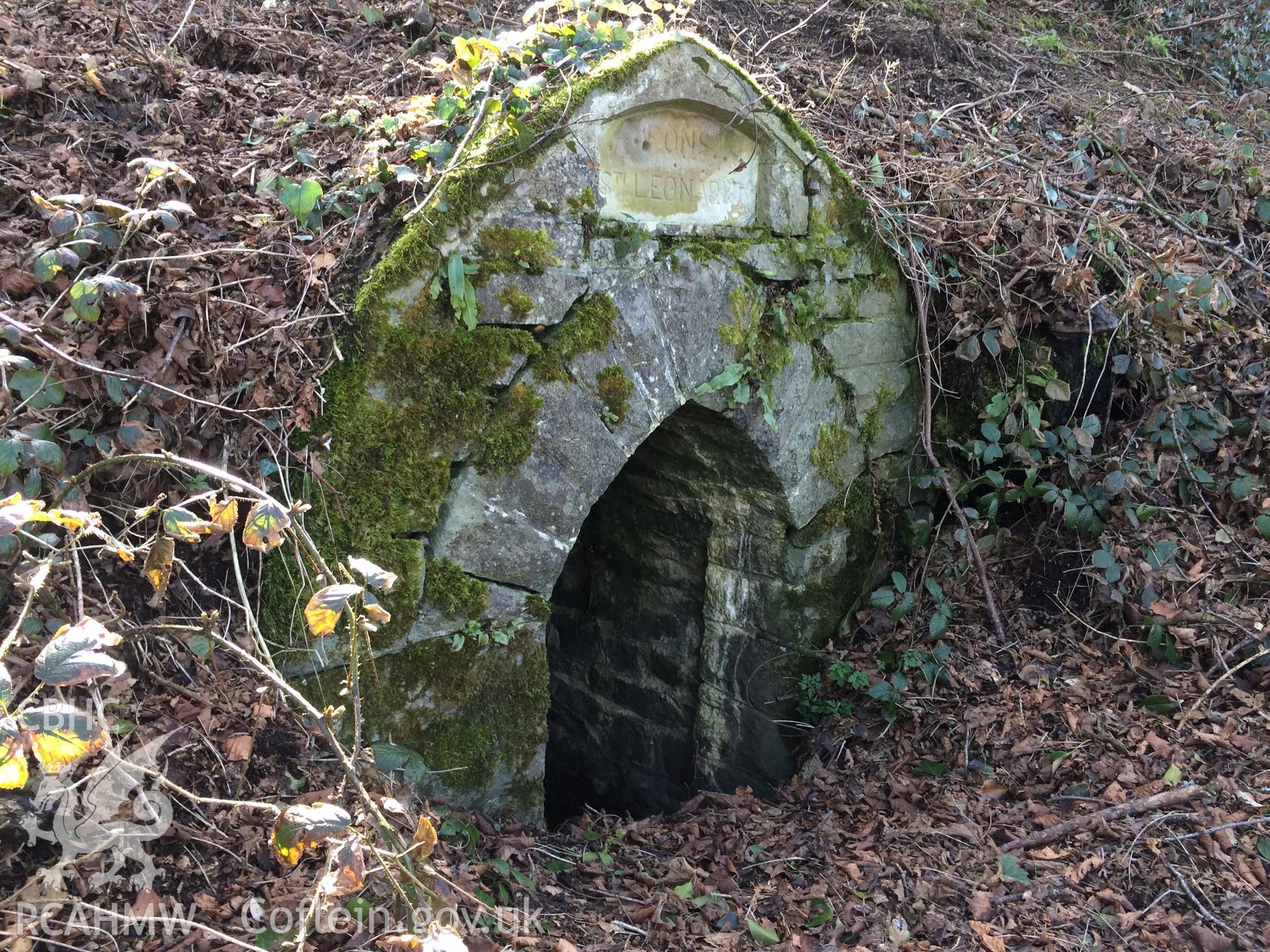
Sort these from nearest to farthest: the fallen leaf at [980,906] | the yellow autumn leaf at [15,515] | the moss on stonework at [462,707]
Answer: the yellow autumn leaf at [15,515]
the fallen leaf at [980,906]
the moss on stonework at [462,707]

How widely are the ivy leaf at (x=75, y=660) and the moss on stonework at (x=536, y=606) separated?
5.13ft

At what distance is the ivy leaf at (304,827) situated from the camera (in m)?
1.37

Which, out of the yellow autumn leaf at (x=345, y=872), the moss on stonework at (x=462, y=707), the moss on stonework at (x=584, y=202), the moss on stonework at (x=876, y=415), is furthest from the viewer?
the moss on stonework at (x=876, y=415)

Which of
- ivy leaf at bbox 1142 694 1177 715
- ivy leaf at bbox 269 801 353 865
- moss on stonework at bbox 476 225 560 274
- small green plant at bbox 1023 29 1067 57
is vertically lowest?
ivy leaf at bbox 1142 694 1177 715

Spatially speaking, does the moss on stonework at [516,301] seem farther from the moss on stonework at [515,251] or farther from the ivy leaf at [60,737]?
the ivy leaf at [60,737]

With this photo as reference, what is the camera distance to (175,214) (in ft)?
7.64

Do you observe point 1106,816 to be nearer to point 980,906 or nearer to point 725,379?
point 980,906

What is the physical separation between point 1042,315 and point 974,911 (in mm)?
2328

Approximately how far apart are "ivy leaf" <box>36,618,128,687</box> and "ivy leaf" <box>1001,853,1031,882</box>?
228cm

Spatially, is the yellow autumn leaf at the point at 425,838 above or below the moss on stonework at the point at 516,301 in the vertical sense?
below

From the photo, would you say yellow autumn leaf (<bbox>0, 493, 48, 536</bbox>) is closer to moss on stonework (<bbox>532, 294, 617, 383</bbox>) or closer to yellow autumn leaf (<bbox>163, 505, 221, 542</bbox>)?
yellow autumn leaf (<bbox>163, 505, 221, 542</bbox>)

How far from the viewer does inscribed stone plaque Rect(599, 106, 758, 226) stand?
2.75 m

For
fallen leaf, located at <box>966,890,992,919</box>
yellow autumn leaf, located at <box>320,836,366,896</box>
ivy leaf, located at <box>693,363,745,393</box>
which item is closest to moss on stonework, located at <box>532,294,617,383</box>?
ivy leaf, located at <box>693,363,745,393</box>

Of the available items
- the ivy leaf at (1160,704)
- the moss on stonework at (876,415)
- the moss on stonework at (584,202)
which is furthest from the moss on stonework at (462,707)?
the ivy leaf at (1160,704)
